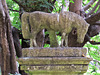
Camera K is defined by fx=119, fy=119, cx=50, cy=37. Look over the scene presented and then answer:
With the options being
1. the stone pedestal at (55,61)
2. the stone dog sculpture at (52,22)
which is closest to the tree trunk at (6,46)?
the stone dog sculpture at (52,22)

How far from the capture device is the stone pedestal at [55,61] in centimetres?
176

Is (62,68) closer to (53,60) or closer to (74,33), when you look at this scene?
(53,60)

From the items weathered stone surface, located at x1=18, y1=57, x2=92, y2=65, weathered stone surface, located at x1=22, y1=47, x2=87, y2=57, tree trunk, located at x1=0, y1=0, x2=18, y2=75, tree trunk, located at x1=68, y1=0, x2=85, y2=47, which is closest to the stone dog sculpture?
weathered stone surface, located at x1=22, y1=47, x2=87, y2=57

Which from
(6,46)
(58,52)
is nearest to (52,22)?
(58,52)

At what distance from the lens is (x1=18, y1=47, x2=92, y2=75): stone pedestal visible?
1760mm

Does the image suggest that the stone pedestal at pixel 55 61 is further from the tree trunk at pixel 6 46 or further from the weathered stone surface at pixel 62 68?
the tree trunk at pixel 6 46

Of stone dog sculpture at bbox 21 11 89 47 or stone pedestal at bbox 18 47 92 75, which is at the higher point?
stone dog sculpture at bbox 21 11 89 47

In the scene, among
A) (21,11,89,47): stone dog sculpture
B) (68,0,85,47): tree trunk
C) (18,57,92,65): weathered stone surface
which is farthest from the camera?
(68,0,85,47): tree trunk

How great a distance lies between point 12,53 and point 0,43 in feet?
1.52

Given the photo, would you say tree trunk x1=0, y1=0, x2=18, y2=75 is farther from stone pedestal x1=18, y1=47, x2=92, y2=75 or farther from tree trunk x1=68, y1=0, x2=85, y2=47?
tree trunk x1=68, y1=0, x2=85, y2=47

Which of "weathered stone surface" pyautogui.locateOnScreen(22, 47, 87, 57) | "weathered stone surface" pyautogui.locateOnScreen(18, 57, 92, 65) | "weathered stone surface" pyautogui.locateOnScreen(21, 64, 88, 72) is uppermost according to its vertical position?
"weathered stone surface" pyautogui.locateOnScreen(22, 47, 87, 57)

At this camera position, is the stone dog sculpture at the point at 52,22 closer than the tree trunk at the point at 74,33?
Yes

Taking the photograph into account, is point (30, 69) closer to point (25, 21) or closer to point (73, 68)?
point (73, 68)

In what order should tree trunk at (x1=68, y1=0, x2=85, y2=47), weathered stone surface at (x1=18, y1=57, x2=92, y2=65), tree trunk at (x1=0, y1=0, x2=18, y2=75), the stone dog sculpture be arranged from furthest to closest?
1. tree trunk at (x1=68, y1=0, x2=85, y2=47)
2. tree trunk at (x1=0, y1=0, x2=18, y2=75)
3. the stone dog sculpture
4. weathered stone surface at (x1=18, y1=57, x2=92, y2=65)
